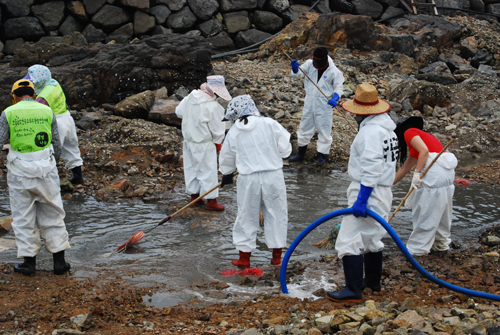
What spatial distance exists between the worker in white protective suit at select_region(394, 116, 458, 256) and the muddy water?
23.3 inches

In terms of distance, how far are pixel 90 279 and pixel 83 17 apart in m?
13.0

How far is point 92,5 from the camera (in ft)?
50.7

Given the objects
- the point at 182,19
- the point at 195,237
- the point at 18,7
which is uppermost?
the point at 18,7

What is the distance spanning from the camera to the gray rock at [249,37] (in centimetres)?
1694

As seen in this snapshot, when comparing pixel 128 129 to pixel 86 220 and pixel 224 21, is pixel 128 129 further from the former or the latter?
pixel 224 21

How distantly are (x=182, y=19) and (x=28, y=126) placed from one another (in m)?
12.9

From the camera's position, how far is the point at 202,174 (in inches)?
253

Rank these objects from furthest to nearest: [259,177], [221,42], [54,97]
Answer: [221,42]
[54,97]
[259,177]

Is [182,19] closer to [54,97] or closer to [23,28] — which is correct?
[23,28]

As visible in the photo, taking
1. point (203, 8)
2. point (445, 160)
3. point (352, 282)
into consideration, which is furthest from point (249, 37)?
point (352, 282)

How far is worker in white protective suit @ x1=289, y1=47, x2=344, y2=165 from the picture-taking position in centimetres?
812

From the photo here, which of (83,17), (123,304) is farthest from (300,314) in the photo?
(83,17)

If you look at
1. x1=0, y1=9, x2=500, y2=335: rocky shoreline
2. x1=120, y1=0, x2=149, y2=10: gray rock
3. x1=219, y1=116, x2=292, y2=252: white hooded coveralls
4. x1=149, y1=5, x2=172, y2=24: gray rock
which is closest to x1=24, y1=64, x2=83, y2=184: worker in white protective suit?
x1=0, y1=9, x2=500, y2=335: rocky shoreline

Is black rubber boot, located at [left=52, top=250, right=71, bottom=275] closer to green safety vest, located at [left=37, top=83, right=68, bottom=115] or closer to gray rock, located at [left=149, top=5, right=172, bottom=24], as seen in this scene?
green safety vest, located at [left=37, top=83, right=68, bottom=115]
